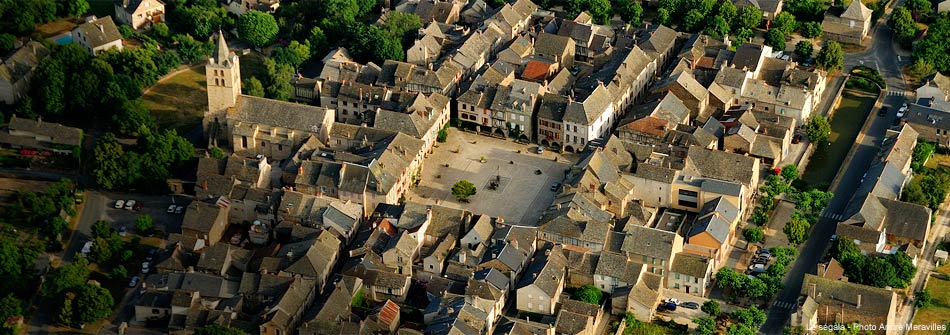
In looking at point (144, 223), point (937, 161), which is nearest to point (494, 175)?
point (144, 223)

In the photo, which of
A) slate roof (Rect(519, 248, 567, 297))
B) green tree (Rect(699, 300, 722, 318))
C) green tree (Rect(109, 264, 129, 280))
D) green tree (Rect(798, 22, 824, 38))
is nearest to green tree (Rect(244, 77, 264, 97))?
green tree (Rect(109, 264, 129, 280))

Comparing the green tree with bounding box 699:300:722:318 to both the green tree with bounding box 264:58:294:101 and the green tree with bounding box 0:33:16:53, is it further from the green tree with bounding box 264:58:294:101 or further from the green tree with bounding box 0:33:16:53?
the green tree with bounding box 0:33:16:53

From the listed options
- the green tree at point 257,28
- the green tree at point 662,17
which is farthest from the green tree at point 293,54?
the green tree at point 662,17

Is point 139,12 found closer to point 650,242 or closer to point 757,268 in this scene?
point 650,242

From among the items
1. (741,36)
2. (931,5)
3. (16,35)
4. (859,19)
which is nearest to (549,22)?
(741,36)

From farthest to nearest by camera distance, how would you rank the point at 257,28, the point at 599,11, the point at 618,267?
the point at 599,11
the point at 257,28
the point at 618,267

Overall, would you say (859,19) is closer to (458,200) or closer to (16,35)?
(458,200)
